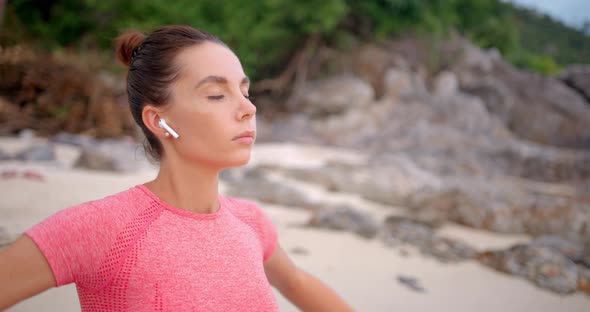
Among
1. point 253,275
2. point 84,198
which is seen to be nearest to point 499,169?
point 84,198

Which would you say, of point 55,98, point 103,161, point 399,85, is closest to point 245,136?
point 103,161

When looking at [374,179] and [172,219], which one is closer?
[172,219]

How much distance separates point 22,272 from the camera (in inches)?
37.3

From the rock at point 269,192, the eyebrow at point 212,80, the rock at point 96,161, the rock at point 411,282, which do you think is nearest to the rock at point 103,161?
the rock at point 96,161

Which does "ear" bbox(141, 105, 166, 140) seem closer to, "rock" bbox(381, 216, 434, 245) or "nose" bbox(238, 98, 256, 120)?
"nose" bbox(238, 98, 256, 120)

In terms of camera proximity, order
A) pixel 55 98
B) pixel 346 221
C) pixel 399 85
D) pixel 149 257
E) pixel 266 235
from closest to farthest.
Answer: pixel 149 257
pixel 266 235
pixel 346 221
pixel 55 98
pixel 399 85

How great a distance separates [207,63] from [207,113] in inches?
6.2

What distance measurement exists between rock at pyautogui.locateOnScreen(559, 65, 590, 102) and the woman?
16306 mm

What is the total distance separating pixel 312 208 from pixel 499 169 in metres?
5.43

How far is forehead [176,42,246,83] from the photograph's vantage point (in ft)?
4.06

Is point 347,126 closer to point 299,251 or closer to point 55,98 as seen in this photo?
point 55,98

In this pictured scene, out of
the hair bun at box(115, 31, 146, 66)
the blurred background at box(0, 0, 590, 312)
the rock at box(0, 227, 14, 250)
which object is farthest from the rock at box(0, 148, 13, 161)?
the hair bun at box(115, 31, 146, 66)

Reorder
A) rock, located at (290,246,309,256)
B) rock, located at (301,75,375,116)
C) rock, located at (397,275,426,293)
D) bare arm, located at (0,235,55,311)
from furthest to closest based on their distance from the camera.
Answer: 1. rock, located at (301,75,375,116)
2. rock, located at (290,246,309,256)
3. rock, located at (397,275,426,293)
4. bare arm, located at (0,235,55,311)

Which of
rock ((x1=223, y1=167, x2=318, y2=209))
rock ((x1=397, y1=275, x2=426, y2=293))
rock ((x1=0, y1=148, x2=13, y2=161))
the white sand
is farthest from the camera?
rock ((x1=223, y1=167, x2=318, y2=209))
